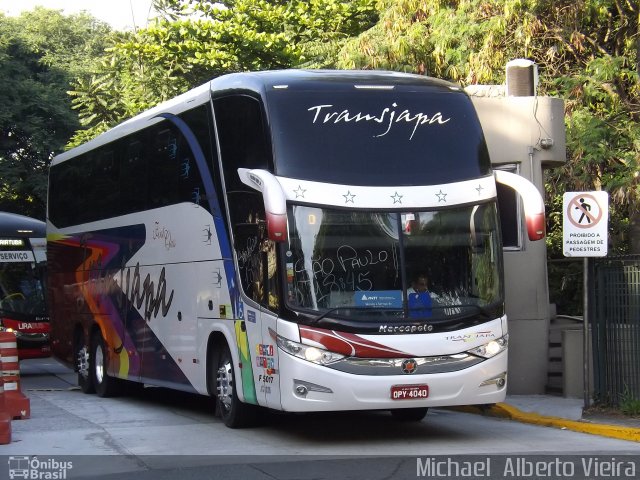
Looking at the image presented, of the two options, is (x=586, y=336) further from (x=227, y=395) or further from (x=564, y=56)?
(x=564, y=56)

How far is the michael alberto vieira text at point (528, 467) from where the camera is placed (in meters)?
9.55

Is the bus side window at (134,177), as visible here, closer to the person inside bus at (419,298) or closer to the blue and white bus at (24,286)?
the person inside bus at (419,298)

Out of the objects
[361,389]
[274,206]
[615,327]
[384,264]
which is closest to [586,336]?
[615,327]

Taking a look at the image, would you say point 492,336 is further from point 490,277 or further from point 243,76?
point 243,76

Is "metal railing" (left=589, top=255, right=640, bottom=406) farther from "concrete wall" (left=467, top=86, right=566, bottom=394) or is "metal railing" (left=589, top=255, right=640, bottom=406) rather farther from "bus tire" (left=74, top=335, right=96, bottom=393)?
"bus tire" (left=74, top=335, right=96, bottom=393)

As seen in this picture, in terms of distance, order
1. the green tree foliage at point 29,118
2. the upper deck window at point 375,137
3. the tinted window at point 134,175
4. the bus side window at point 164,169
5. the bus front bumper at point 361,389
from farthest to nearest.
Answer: the green tree foliage at point 29,118, the bus side window at point 164,169, the tinted window at point 134,175, the upper deck window at point 375,137, the bus front bumper at point 361,389

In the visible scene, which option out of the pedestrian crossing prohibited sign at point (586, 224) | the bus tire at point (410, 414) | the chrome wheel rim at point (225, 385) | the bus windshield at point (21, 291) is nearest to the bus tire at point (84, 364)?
the bus windshield at point (21, 291)

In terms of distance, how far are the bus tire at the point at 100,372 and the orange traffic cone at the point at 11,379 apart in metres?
3.92

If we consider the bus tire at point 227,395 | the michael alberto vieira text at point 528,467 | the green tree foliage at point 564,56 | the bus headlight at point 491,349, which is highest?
the green tree foliage at point 564,56

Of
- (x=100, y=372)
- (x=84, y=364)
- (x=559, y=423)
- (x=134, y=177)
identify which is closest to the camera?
(x=559, y=423)

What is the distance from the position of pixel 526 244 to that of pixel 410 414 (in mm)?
3610

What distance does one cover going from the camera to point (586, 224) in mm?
13531

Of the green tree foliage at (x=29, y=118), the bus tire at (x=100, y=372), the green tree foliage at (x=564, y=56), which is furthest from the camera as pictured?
the green tree foliage at (x=29, y=118)

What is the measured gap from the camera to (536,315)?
16234mm
